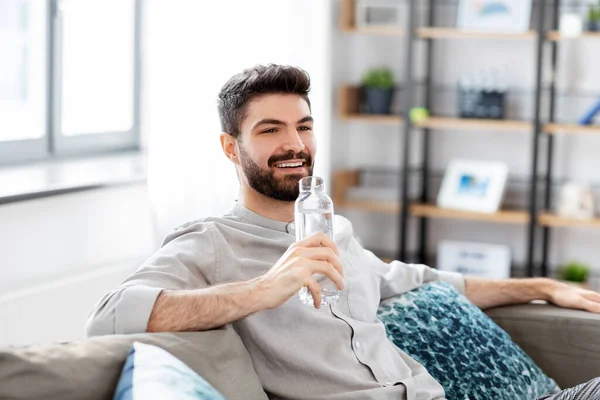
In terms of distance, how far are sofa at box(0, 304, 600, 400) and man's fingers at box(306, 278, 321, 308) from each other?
166 mm

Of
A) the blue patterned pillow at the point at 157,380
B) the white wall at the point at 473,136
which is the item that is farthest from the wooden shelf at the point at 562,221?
the blue patterned pillow at the point at 157,380

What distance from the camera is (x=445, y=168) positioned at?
5.00 metres

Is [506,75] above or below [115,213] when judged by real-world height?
above

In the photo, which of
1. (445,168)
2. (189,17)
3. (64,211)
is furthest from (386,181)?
(64,211)

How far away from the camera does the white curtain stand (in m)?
3.50

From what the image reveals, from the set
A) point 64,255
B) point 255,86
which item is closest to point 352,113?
point 64,255

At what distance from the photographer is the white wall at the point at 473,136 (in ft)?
15.4

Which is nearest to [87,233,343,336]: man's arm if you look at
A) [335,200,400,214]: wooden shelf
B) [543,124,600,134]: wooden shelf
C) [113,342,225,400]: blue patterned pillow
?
[113,342,225,400]: blue patterned pillow

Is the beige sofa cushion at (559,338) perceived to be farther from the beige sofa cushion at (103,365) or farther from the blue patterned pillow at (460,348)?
the beige sofa cushion at (103,365)

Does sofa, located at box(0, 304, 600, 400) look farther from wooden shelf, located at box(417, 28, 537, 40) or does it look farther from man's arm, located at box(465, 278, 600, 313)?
wooden shelf, located at box(417, 28, 537, 40)

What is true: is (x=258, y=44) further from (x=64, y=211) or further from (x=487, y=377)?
(x=487, y=377)

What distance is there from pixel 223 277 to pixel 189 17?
1.85m

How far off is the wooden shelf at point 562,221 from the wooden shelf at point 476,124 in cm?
42

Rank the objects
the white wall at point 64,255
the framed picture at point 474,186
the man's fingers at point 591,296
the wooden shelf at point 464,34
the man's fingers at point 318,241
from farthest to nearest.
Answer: the framed picture at point 474,186
the wooden shelf at point 464,34
the white wall at point 64,255
the man's fingers at point 591,296
the man's fingers at point 318,241
